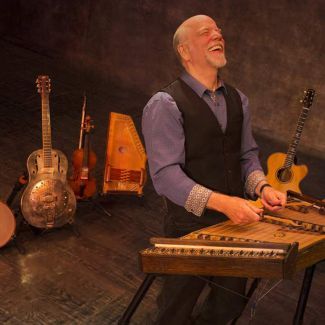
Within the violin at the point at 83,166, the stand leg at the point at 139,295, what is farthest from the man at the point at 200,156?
the violin at the point at 83,166

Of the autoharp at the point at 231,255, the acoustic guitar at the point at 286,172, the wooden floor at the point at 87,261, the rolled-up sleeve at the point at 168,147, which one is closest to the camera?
the autoharp at the point at 231,255

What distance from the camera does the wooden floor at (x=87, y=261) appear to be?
441cm

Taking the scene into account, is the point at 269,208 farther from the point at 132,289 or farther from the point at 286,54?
the point at 286,54

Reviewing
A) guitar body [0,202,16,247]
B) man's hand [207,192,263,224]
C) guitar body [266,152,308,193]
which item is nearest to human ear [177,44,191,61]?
man's hand [207,192,263,224]

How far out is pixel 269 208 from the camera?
3.30 meters

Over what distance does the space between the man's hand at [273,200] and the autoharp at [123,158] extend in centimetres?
255

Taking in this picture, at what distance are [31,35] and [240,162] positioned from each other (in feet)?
25.7

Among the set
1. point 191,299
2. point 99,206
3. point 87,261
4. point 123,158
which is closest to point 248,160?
point 191,299

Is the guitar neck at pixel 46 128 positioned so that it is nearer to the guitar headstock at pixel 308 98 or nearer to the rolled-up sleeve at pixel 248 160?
the rolled-up sleeve at pixel 248 160

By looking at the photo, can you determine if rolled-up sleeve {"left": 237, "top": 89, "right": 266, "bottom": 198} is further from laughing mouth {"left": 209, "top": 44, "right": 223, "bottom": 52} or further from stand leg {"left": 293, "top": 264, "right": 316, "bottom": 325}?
stand leg {"left": 293, "top": 264, "right": 316, "bottom": 325}

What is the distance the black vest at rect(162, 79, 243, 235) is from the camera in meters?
3.34

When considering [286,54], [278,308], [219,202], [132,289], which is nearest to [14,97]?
[286,54]

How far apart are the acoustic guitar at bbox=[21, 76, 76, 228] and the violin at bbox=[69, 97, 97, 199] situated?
36 centimetres

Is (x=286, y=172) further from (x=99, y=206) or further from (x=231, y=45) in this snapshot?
(x=231, y=45)
